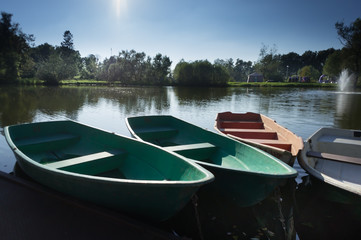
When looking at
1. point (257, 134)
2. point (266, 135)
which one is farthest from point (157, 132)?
point (266, 135)

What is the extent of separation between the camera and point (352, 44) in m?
52.5

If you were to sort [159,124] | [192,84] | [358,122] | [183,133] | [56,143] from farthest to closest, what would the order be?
[192,84] → [358,122] → [159,124] → [183,133] → [56,143]

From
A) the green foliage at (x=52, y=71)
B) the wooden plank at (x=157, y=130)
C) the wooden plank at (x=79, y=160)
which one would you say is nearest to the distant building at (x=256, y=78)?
the green foliage at (x=52, y=71)

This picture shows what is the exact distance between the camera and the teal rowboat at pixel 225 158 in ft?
11.4

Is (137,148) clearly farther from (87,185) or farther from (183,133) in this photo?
(183,133)

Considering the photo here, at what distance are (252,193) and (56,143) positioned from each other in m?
4.84

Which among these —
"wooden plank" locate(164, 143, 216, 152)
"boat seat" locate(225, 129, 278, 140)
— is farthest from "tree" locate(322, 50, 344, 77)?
"wooden plank" locate(164, 143, 216, 152)

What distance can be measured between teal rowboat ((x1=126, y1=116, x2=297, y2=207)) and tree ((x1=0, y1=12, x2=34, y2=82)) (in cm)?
4924


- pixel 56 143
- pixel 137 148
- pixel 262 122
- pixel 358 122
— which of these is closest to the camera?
pixel 137 148

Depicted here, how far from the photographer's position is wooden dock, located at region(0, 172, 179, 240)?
3.21 meters

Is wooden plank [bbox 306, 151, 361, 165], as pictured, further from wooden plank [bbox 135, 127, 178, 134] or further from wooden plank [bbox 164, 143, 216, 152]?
wooden plank [bbox 135, 127, 178, 134]

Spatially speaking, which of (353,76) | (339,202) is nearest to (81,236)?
(339,202)

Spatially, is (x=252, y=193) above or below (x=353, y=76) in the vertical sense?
below

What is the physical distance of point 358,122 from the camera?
13617 millimetres
